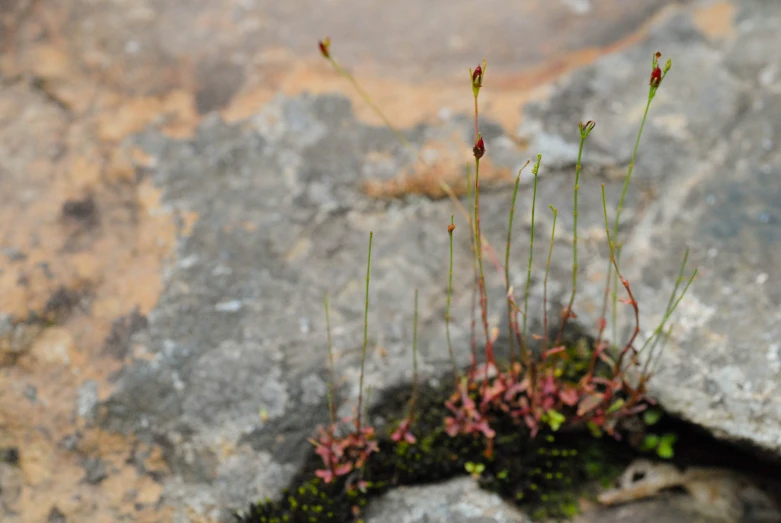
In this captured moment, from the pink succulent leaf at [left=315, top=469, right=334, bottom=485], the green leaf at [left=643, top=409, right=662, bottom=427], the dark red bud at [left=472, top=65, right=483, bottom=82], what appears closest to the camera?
the dark red bud at [left=472, top=65, right=483, bottom=82]

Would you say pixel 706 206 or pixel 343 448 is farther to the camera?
pixel 706 206

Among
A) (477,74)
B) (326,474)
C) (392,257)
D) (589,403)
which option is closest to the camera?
(477,74)

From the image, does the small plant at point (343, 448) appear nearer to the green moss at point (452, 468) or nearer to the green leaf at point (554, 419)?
the green moss at point (452, 468)

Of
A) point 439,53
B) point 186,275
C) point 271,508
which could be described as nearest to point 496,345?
point 271,508

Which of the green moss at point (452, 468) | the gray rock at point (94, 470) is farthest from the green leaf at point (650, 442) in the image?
the gray rock at point (94, 470)

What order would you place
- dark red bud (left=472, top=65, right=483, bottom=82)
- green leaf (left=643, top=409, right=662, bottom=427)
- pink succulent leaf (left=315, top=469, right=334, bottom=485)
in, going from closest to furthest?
dark red bud (left=472, top=65, right=483, bottom=82) → pink succulent leaf (left=315, top=469, right=334, bottom=485) → green leaf (left=643, top=409, right=662, bottom=427)

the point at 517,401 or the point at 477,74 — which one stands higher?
the point at 477,74

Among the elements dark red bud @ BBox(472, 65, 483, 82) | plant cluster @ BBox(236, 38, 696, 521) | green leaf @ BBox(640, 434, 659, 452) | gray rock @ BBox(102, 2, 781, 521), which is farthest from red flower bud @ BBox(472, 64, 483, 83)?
green leaf @ BBox(640, 434, 659, 452)

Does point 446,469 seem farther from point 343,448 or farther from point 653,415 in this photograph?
point 653,415

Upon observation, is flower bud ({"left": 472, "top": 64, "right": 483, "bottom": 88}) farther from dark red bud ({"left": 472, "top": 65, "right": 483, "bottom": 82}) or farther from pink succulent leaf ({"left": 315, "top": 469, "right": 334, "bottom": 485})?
pink succulent leaf ({"left": 315, "top": 469, "right": 334, "bottom": 485})

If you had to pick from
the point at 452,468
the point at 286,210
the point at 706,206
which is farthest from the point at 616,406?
the point at 286,210
